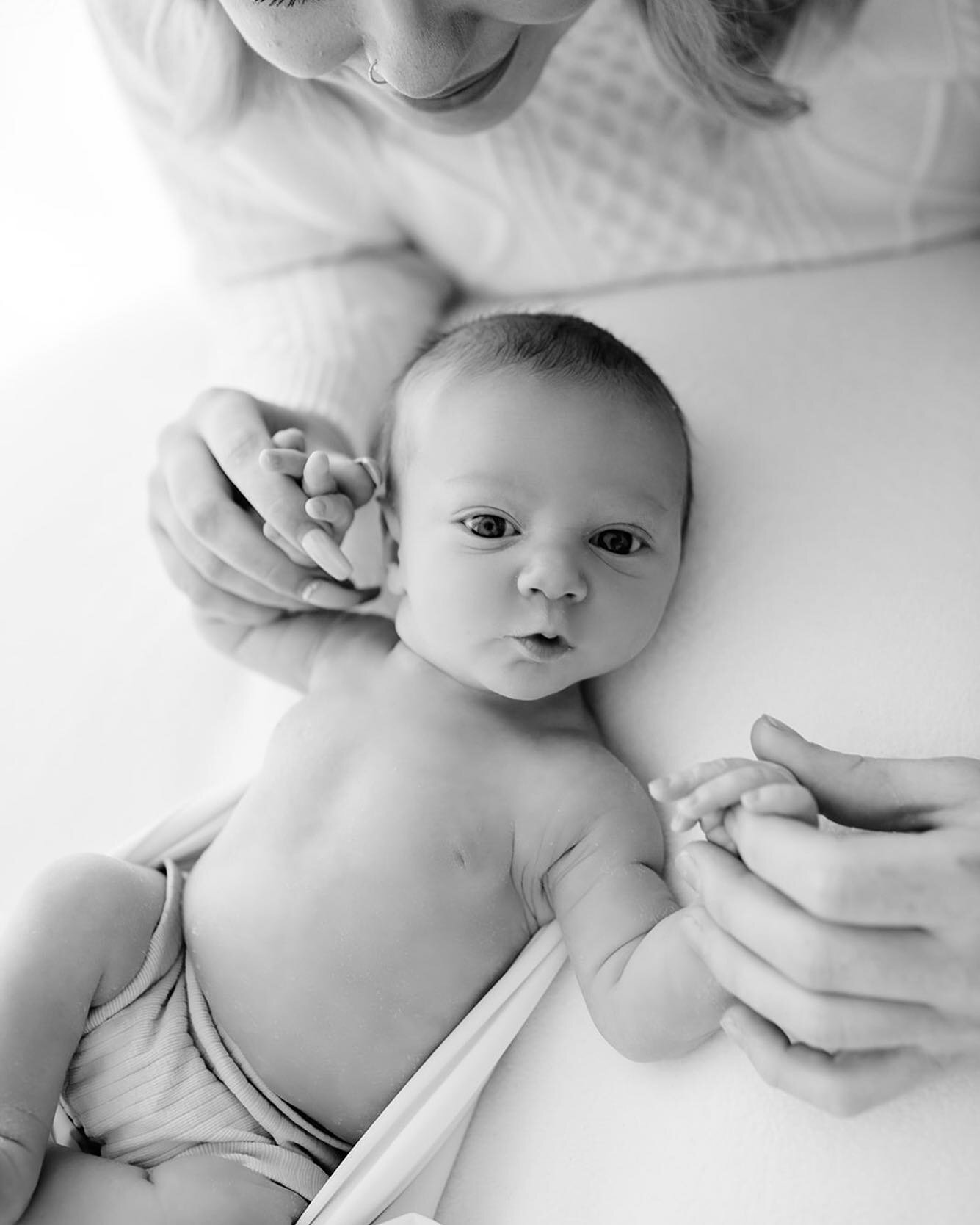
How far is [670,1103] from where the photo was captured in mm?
827

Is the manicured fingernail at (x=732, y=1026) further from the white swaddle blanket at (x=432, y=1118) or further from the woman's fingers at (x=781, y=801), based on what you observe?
the white swaddle blanket at (x=432, y=1118)

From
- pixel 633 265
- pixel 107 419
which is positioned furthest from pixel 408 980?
pixel 107 419

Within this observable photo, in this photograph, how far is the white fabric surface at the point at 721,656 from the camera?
777 mm

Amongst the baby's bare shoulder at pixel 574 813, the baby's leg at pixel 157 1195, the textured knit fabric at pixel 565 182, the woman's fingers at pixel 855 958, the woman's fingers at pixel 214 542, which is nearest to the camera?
the woman's fingers at pixel 855 958

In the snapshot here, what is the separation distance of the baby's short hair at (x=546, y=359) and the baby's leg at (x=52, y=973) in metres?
0.42

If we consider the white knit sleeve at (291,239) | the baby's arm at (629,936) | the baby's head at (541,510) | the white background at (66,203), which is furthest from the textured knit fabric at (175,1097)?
the white background at (66,203)

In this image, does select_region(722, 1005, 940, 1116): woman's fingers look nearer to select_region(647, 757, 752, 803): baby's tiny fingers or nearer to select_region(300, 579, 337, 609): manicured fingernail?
select_region(647, 757, 752, 803): baby's tiny fingers

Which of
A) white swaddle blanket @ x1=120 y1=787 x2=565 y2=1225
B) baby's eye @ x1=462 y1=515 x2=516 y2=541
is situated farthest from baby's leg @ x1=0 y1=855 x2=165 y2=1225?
baby's eye @ x1=462 y1=515 x2=516 y2=541

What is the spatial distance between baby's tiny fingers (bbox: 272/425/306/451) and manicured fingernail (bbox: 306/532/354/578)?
98 millimetres

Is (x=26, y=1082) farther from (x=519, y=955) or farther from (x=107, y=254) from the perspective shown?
(x=107, y=254)

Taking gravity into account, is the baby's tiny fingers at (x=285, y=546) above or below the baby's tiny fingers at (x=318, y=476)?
below

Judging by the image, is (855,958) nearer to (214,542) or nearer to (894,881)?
(894,881)

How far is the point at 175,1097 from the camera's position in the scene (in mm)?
928

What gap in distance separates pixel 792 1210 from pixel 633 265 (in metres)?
0.96
